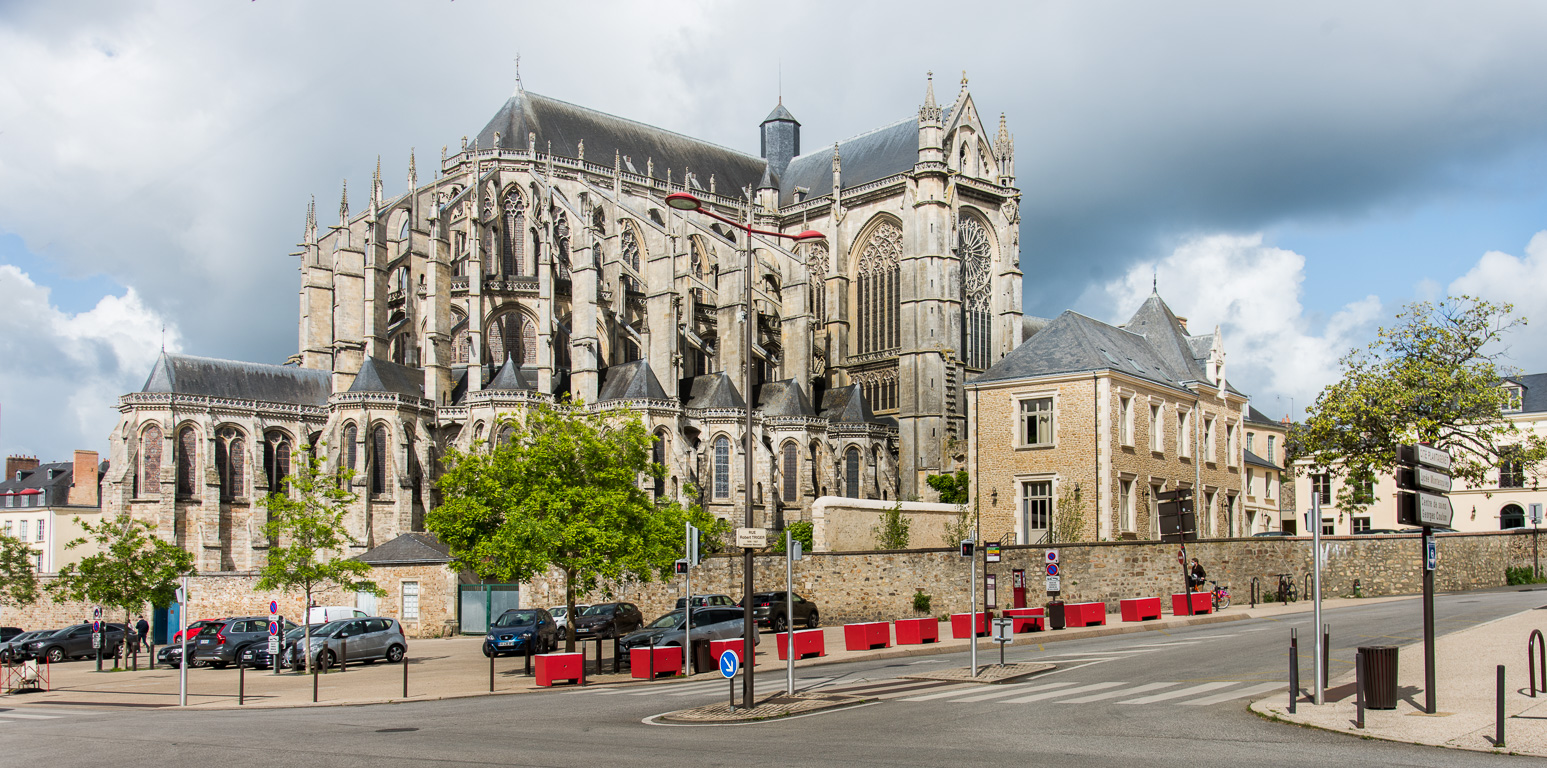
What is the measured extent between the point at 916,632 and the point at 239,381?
34846 millimetres

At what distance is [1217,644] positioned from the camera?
2128 centimetres

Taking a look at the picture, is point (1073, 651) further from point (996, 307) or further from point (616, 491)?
point (996, 307)

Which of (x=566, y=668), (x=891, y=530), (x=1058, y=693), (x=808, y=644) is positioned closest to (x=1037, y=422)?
(x=891, y=530)

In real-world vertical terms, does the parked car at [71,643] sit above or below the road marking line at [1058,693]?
below

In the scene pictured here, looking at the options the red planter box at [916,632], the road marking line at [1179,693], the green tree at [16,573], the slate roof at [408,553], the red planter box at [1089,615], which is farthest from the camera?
the green tree at [16,573]

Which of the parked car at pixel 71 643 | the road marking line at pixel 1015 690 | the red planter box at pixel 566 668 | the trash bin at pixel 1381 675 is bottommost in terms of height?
the parked car at pixel 71 643

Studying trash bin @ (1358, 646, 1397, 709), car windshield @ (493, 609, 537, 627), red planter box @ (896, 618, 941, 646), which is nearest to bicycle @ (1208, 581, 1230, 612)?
red planter box @ (896, 618, 941, 646)

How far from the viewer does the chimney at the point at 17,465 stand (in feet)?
214

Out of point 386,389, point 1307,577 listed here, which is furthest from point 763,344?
point 1307,577

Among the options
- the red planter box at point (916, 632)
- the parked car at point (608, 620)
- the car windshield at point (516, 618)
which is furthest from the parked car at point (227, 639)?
the red planter box at point (916, 632)

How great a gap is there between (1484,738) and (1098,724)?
3548 millimetres

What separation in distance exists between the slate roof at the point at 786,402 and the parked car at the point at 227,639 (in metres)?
26.7

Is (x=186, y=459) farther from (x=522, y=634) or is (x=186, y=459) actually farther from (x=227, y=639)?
(x=522, y=634)

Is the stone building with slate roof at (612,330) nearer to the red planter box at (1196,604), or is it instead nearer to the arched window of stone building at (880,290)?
the arched window of stone building at (880,290)
